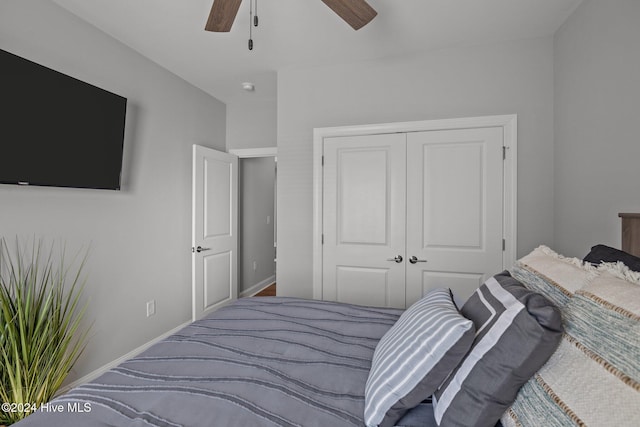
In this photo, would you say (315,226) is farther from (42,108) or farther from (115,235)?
(42,108)

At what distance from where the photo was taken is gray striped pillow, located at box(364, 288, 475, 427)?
34.3 inches

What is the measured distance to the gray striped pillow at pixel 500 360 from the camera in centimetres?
74

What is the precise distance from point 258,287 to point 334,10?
4.11 m

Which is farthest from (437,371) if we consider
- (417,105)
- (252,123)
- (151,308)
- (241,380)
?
(252,123)

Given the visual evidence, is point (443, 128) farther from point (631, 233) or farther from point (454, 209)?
point (631, 233)

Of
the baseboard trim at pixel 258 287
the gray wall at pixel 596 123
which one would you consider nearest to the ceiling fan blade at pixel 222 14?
the gray wall at pixel 596 123

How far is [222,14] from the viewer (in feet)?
5.58

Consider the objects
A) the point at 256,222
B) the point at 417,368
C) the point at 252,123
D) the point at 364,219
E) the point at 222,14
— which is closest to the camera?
the point at 417,368

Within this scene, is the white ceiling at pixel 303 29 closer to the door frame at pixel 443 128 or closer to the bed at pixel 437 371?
the door frame at pixel 443 128

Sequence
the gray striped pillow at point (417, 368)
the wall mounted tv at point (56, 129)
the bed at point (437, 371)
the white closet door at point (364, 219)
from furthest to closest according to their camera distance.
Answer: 1. the white closet door at point (364, 219)
2. the wall mounted tv at point (56, 129)
3. the gray striped pillow at point (417, 368)
4. the bed at point (437, 371)

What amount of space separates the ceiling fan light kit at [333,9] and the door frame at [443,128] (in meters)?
1.05

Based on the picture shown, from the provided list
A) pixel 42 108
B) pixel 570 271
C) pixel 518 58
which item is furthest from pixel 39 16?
pixel 518 58

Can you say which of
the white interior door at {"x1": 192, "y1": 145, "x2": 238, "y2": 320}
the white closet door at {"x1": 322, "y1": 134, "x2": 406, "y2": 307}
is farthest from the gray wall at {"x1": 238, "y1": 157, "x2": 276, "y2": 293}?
the white closet door at {"x1": 322, "y1": 134, "x2": 406, "y2": 307}

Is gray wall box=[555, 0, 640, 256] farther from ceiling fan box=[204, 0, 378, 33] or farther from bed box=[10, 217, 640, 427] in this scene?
ceiling fan box=[204, 0, 378, 33]
